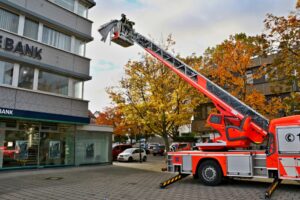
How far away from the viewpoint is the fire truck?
10.0m

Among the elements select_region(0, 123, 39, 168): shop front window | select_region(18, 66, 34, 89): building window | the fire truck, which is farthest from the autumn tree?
select_region(0, 123, 39, 168): shop front window

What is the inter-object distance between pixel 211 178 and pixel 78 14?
15299mm

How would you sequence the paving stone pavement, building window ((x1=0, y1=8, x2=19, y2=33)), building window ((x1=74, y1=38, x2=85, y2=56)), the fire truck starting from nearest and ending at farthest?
the paving stone pavement < the fire truck < building window ((x1=0, y1=8, x2=19, y2=33)) < building window ((x1=74, y1=38, x2=85, y2=56))

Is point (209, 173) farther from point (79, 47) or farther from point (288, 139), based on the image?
point (79, 47)

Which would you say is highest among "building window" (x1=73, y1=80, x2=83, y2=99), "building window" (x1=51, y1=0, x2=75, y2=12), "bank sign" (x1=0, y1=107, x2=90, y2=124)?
"building window" (x1=51, y1=0, x2=75, y2=12)

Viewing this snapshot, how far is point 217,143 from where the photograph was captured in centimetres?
1216

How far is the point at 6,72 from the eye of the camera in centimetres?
1566

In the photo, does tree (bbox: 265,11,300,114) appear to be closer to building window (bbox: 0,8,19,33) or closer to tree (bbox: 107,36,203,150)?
tree (bbox: 107,36,203,150)

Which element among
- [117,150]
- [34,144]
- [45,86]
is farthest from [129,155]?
[45,86]

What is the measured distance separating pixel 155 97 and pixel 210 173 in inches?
344

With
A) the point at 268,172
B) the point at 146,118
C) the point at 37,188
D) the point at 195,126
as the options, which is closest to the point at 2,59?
the point at 37,188

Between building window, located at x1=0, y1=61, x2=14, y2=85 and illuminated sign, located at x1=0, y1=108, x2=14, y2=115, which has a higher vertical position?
building window, located at x1=0, y1=61, x2=14, y2=85

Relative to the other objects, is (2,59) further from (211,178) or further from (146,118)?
(211,178)

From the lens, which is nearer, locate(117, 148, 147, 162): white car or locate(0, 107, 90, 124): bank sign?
locate(0, 107, 90, 124): bank sign
